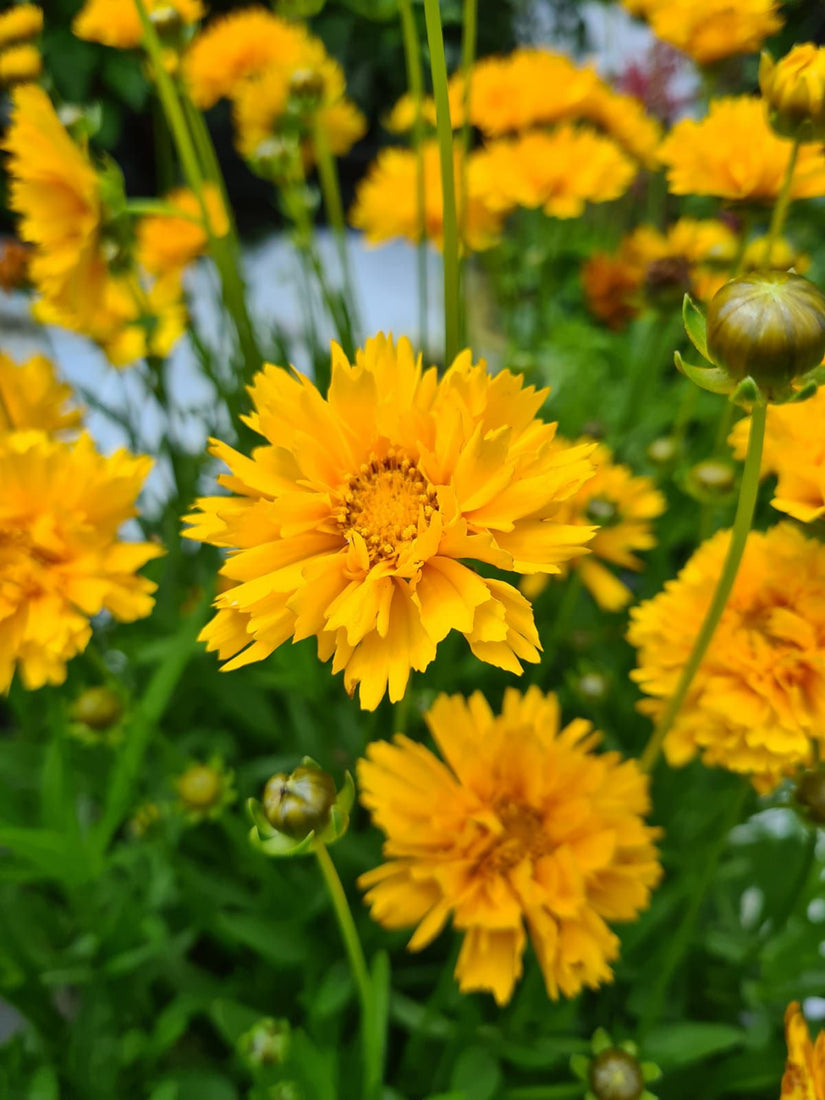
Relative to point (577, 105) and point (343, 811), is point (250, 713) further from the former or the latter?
point (577, 105)

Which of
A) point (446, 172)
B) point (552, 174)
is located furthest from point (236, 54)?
point (446, 172)

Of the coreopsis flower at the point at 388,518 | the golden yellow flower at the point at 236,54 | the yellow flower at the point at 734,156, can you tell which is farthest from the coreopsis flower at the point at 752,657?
the golden yellow flower at the point at 236,54

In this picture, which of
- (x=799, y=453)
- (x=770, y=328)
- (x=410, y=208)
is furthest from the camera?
(x=410, y=208)

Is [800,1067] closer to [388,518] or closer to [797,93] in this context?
[388,518]

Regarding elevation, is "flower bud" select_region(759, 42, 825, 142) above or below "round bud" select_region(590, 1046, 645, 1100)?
above

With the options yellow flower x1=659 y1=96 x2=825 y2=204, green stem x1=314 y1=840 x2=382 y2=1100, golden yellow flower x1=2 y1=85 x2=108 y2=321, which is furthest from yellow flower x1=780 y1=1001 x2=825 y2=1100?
golden yellow flower x1=2 y1=85 x2=108 y2=321

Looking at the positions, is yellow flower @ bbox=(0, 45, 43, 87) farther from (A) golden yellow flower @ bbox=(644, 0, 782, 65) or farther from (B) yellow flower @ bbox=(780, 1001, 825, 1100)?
(B) yellow flower @ bbox=(780, 1001, 825, 1100)

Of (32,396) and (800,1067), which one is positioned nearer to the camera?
(800,1067)
